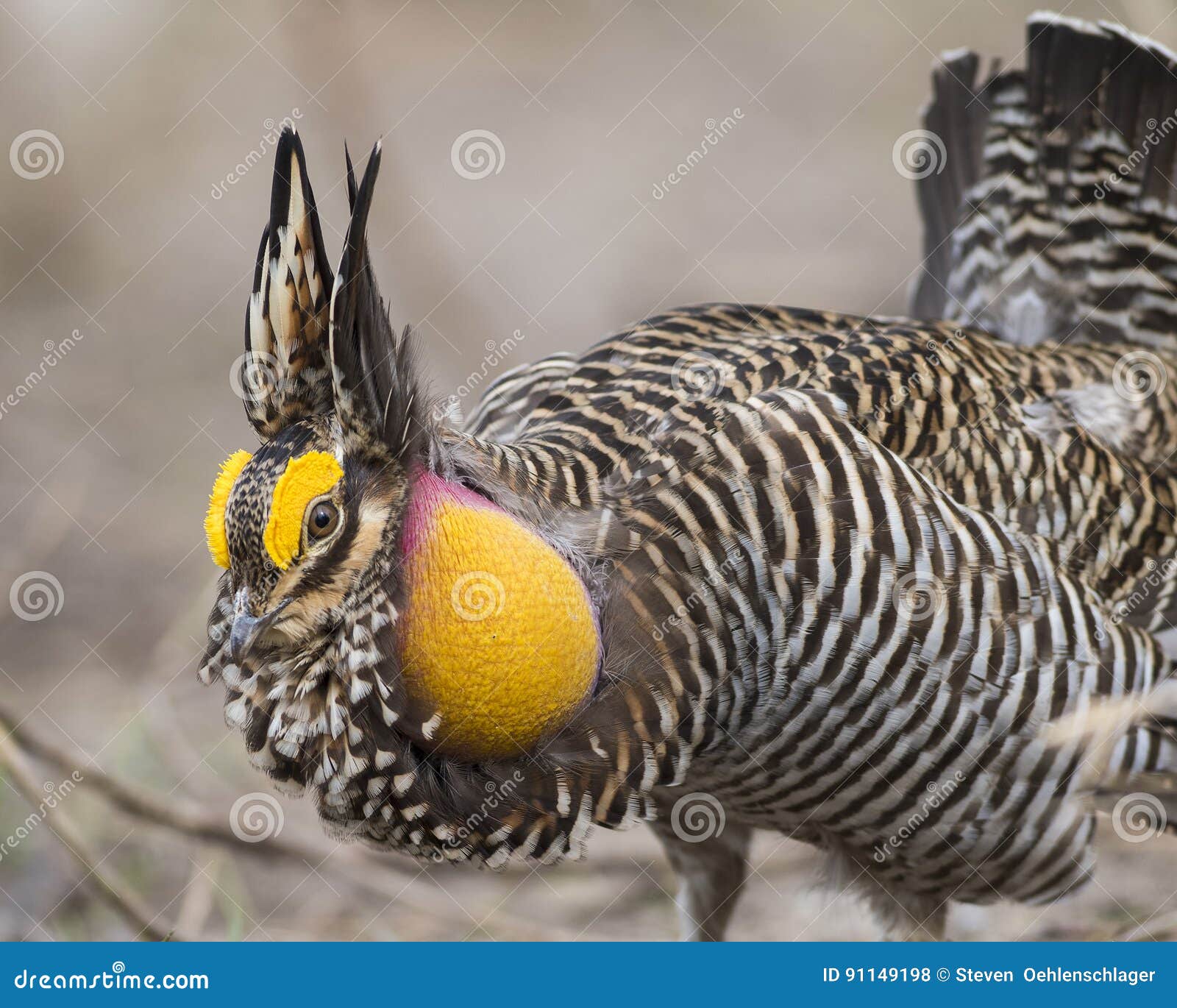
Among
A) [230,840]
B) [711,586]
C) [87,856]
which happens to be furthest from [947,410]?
[87,856]

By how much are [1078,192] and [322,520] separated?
103 inches

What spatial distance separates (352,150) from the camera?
508cm

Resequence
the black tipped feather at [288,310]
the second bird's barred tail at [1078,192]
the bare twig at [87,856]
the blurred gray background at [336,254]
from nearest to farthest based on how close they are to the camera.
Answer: the black tipped feather at [288,310] < the bare twig at [87,856] < the second bird's barred tail at [1078,192] < the blurred gray background at [336,254]

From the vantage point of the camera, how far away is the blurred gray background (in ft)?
12.5

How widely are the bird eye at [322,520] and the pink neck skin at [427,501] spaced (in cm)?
14

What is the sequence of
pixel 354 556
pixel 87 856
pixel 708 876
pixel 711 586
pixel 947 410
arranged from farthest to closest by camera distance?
pixel 708 876
pixel 87 856
pixel 947 410
pixel 711 586
pixel 354 556

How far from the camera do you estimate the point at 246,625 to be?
1809mm

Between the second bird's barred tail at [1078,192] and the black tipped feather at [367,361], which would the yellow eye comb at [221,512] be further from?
the second bird's barred tail at [1078,192]

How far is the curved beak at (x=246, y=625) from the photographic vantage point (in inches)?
71.0

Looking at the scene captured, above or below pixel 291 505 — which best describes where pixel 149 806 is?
below

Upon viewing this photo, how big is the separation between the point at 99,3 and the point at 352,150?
1330 millimetres

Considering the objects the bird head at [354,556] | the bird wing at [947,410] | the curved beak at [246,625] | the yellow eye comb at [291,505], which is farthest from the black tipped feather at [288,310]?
the bird wing at [947,410]

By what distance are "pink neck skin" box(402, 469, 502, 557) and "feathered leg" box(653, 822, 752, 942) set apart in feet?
4.64

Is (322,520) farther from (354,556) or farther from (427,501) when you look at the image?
(427,501)
